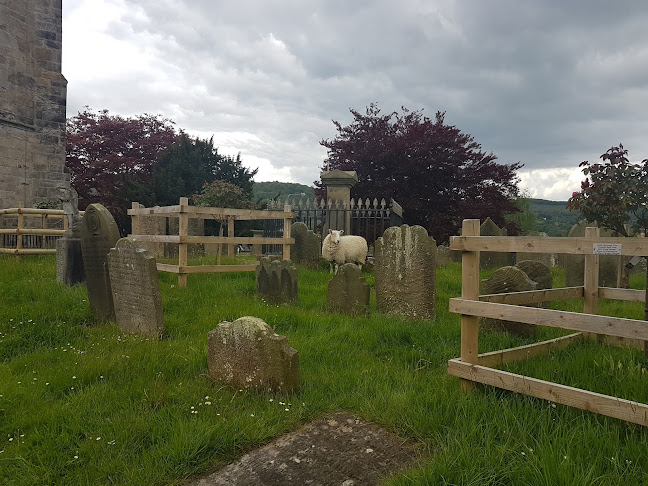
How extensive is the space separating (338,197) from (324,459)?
40.0 ft

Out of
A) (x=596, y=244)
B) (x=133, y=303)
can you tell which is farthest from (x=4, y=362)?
(x=596, y=244)

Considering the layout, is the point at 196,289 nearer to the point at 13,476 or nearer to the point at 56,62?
the point at 13,476

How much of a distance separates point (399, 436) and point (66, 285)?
21.1ft

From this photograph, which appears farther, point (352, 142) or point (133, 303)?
point (352, 142)

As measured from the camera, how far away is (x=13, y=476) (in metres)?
2.73

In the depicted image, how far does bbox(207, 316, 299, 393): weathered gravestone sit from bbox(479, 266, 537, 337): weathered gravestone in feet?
9.97

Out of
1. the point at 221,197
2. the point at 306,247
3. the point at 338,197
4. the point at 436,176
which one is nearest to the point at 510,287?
the point at 306,247

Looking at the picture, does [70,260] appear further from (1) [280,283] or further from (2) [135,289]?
(1) [280,283]

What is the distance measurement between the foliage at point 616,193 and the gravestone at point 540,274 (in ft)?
10.3

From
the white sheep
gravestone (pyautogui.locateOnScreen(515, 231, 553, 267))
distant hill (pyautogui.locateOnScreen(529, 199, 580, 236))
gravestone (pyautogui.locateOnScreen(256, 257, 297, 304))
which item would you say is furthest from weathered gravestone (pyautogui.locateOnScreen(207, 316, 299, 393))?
distant hill (pyautogui.locateOnScreen(529, 199, 580, 236))

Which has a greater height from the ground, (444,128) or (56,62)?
(56,62)

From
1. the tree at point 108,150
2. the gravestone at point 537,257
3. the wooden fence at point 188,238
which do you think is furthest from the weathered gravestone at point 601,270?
the tree at point 108,150

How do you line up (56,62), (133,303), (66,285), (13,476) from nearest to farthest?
(13,476) → (133,303) → (66,285) → (56,62)

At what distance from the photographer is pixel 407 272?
6.61m
